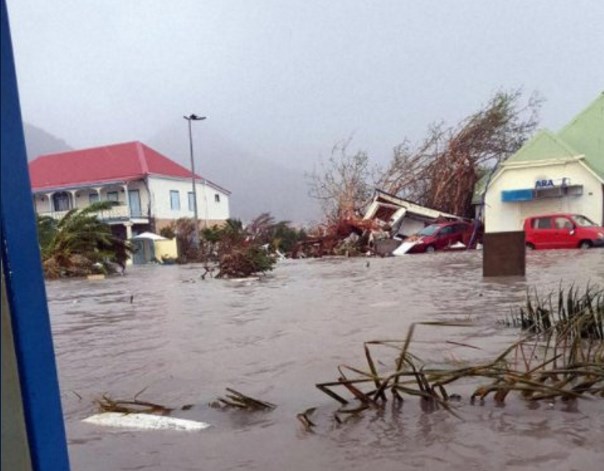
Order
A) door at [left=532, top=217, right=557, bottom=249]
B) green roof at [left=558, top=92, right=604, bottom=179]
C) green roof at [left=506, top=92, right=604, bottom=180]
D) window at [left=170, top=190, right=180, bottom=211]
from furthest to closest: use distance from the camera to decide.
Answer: window at [left=170, top=190, right=180, bottom=211], green roof at [left=558, top=92, right=604, bottom=179], green roof at [left=506, top=92, right=604, bottom=180], door at [left=532, top=217, right=557, bottom=249]

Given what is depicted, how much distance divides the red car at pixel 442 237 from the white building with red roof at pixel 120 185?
2201 centimetres

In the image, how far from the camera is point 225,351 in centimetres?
447

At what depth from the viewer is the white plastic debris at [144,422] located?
107 inches

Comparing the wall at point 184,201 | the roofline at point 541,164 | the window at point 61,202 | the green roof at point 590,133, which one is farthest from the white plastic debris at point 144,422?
the window at point 61,202

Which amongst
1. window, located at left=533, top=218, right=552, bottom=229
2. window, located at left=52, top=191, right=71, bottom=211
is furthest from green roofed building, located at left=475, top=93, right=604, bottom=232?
window, located at left=52, top=191, right=71, bottom=211

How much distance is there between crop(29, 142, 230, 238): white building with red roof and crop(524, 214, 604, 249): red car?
2699 centimetres

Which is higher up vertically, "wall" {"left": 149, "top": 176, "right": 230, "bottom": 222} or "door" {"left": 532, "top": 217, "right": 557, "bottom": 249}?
"wall" {"left": 149, "top": 176, "right": 230, "bottom": 222}

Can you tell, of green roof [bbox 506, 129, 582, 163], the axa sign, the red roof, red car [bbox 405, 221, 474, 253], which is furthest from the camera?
the red roof

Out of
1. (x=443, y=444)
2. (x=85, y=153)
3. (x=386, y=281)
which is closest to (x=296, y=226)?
(x=85, y=153)

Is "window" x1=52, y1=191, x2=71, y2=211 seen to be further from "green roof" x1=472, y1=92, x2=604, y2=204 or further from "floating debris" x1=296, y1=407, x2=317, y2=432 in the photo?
"floating debris" x1=296, y1=407, x2=317, y2=432

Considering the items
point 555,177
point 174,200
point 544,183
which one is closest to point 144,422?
point 544,183

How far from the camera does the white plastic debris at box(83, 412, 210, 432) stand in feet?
8.93

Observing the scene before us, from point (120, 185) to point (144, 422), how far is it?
3866 centimetres

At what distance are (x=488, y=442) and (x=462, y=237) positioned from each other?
80.0ft
